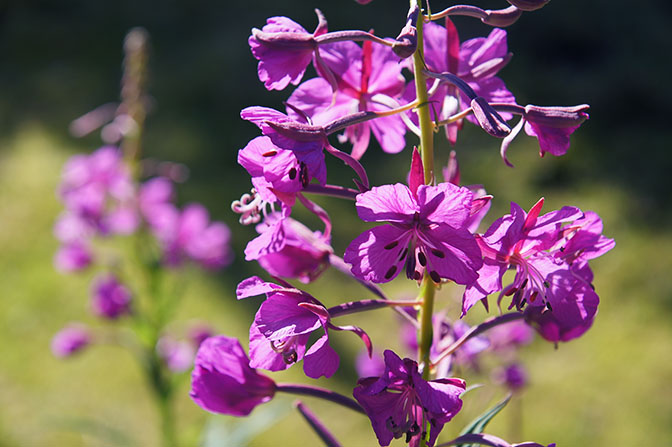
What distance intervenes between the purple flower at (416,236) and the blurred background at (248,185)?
159 centimetres

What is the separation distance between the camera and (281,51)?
1.01m

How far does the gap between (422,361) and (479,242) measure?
26 cm

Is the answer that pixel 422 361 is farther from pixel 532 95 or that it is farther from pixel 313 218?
pixel 532 95

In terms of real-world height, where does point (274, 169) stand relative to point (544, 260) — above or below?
above

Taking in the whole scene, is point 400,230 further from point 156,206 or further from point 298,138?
point 156,206

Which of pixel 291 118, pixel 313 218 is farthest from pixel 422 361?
pixel 313 218

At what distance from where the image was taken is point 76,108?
5.84 meters

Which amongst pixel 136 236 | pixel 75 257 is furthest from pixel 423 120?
pixel 75 257

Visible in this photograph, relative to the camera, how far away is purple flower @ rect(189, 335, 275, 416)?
3.61ft

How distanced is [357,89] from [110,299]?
4.92ft

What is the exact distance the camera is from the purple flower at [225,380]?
3.61 feet

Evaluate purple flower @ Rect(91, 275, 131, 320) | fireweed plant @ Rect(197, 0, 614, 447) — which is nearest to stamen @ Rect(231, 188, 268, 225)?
fireweed plant @ Rect(197, 0, 614, 447)

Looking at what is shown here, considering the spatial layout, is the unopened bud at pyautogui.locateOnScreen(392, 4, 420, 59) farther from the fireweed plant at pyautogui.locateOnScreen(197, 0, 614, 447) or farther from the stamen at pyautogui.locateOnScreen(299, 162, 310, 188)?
the stamen at pyautogui.locateOnScreen(299, 162, 310, 188)

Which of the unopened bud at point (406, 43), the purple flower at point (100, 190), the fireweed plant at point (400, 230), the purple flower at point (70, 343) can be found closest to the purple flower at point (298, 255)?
the fireweed plant at point (400, 230)
